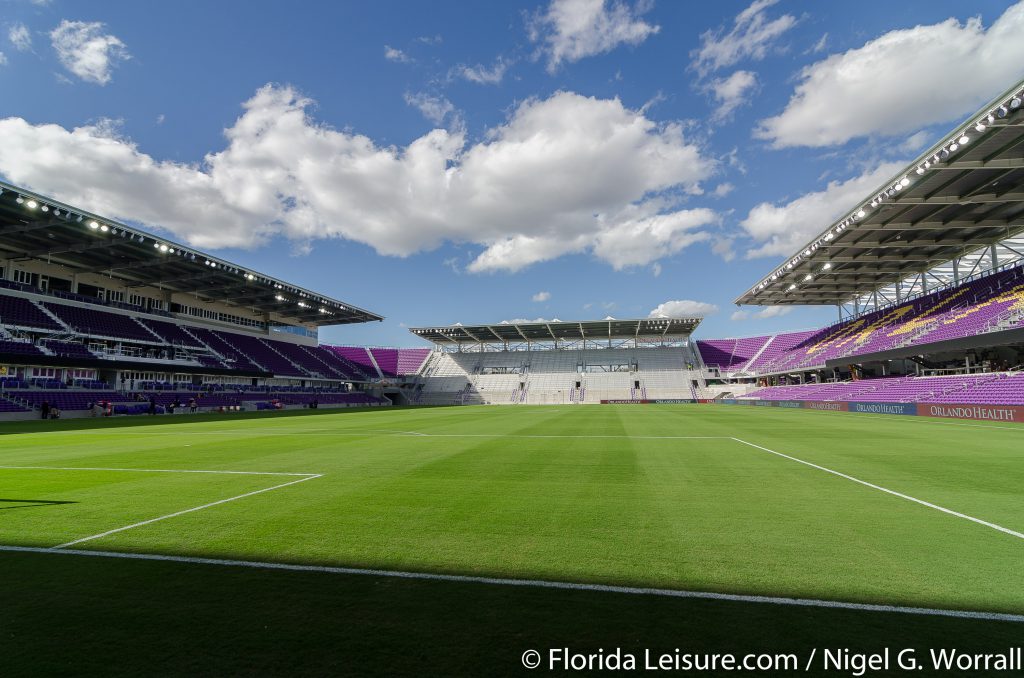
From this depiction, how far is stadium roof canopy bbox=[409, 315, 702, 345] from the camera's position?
68.8 metres

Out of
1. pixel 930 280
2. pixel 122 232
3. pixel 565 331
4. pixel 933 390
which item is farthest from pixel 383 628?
pixel 565 331

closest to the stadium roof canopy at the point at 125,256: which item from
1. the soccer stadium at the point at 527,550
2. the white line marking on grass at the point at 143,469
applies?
the soccer stadium at the point at 527,550

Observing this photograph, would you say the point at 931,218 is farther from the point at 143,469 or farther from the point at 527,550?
the point at 143,469

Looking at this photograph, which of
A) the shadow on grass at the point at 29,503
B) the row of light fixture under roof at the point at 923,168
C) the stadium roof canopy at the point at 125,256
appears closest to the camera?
the shadow on grass at the point at 29,503

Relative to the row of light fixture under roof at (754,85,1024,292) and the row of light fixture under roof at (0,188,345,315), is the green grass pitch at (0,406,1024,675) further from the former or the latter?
the row of light fixture under roof at (0,188,345,315)

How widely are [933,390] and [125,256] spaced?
63.8 m

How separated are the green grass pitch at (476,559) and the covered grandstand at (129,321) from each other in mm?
33560

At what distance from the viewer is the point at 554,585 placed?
393 cm

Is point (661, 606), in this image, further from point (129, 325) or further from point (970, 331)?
point (129, 325)

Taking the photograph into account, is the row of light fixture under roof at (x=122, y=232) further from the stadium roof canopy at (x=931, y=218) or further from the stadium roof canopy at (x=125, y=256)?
the stadium roof canopy at (x=931, y=218)

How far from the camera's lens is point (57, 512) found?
642cm

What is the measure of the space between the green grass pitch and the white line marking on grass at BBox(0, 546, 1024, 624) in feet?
0.31

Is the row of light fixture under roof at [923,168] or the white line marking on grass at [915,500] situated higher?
the row of light fixture under roof at [923,168]

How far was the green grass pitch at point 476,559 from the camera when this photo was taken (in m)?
3.09
